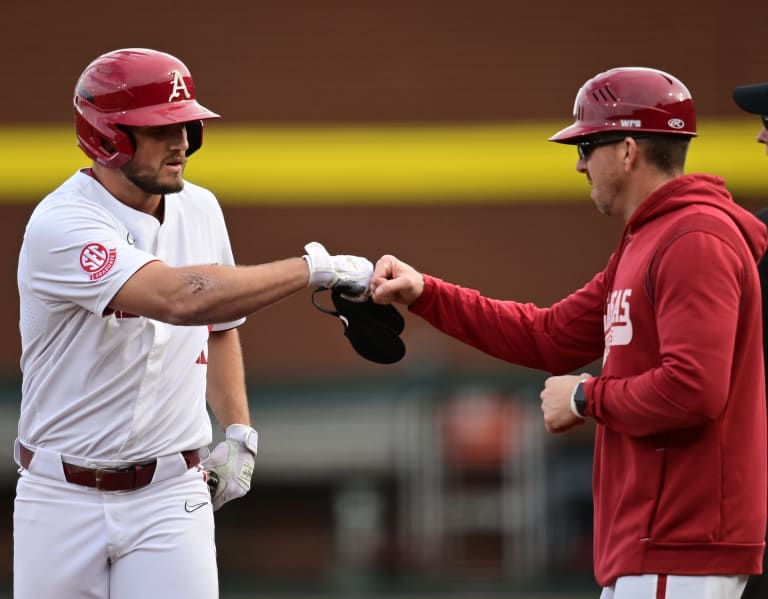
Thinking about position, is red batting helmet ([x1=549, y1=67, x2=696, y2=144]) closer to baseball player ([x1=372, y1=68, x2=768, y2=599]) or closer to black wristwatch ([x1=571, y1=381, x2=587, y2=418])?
baseball player ([x1=372, y1=68, x2=768, y2=599])

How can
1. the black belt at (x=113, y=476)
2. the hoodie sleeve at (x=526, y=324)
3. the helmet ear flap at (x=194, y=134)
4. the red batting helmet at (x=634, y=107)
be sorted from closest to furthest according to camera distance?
the red batting helmet at (x=634, y=107)
the black belt at (x=113, y=476)
the hoodie sleeve at (x=526, y=324)
the helmet ear flap at (x=194, y=134)

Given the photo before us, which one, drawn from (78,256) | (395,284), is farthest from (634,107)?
(78,256)

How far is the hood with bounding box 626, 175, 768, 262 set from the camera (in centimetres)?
400

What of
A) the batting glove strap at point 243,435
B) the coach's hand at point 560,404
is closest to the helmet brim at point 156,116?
the batting glove strap at point 243,435

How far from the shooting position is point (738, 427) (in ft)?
12.8

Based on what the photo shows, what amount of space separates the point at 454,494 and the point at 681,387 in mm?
7588

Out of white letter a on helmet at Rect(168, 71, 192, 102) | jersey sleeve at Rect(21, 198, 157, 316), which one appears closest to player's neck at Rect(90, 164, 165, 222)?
jersey sleeve at Rect(21, 198, 157, 316)

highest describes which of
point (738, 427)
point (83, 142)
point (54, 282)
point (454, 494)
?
point (83, 142)

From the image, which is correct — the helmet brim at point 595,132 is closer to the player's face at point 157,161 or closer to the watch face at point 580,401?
the watch face at point 580,401

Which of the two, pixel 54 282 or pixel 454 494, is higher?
pixel 54 282

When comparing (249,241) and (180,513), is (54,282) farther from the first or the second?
(249,241)

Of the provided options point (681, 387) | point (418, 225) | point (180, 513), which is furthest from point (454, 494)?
point (681, 387)

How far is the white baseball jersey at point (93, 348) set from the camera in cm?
445

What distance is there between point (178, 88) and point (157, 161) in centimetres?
26
